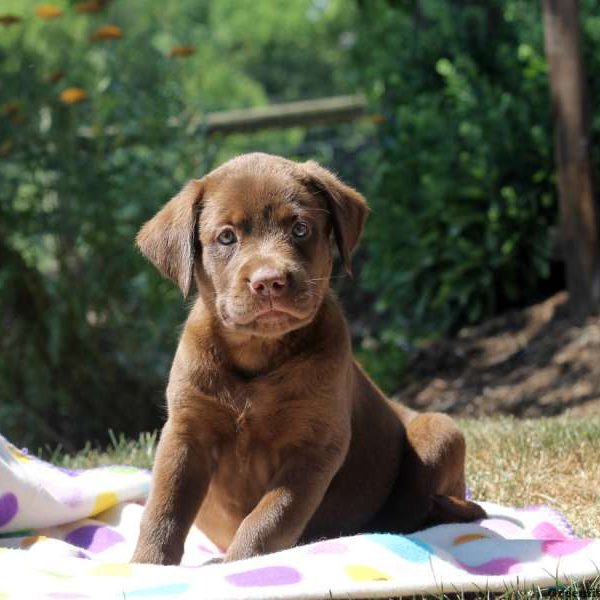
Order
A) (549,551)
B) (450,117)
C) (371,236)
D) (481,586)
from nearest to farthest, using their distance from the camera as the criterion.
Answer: (481,586)
(549,551)
(450,117)
(371,236)

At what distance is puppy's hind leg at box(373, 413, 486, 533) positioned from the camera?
3.85m

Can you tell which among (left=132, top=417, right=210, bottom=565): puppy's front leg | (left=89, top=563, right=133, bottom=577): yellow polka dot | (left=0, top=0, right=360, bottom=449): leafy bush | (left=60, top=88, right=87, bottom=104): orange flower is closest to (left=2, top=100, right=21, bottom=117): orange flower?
(left=0, top=0, right=360, bottom=449): leafy bush

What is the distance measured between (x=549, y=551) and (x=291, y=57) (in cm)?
3412

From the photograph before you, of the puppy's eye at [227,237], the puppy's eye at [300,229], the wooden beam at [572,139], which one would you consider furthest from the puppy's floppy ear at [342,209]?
the wooden beam at [572,139]

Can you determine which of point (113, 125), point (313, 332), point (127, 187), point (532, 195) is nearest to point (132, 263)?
point (127, 187)

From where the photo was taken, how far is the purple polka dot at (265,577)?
287cm

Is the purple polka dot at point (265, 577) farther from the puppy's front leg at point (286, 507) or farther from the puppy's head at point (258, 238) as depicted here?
the puppy's head at point (258, 238)

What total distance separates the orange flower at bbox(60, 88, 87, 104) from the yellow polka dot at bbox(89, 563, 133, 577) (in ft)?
16.1

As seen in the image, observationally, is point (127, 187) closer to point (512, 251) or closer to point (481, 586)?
point (512, 251)

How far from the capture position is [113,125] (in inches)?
322

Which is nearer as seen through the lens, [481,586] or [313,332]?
[481,586]

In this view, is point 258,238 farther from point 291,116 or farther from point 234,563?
point 291,116

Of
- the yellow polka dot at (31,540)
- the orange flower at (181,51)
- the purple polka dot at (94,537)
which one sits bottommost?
the purple polka dot at (94,537)

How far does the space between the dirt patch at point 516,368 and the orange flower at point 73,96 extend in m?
3.04
